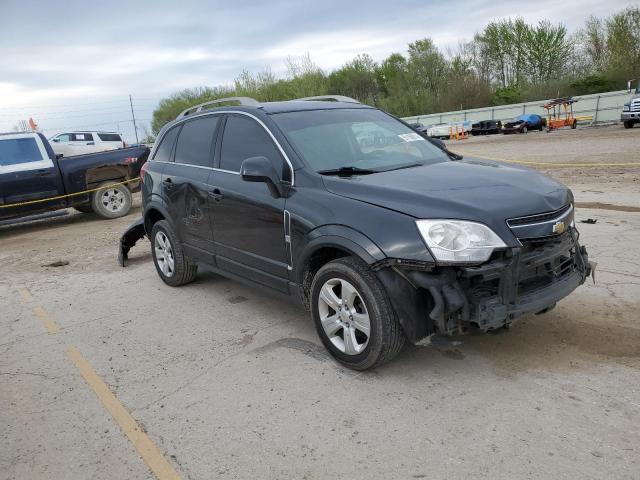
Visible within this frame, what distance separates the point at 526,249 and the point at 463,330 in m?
0.61

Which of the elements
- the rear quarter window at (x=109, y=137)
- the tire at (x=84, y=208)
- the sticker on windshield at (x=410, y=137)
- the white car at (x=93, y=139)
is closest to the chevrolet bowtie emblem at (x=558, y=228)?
the sticker on windshield at (x=410, y=137)

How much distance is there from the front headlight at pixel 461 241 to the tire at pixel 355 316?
431 mm

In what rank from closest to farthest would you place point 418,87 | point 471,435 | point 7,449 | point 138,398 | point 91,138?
point 471,435, point 7,449, point 138,398, point 91,138, point 418,87

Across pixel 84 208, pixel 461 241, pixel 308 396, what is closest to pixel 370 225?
pixel 461 241

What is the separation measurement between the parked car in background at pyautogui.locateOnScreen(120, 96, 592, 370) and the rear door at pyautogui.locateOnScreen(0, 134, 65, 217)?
713cm

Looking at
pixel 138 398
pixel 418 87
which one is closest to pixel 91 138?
pixel 138 398

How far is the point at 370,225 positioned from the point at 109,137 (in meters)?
25.2

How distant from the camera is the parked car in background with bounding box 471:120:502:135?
38.4 meters

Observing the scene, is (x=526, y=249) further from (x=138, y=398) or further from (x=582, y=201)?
(x=582, y=201)

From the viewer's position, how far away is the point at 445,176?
12.1ft

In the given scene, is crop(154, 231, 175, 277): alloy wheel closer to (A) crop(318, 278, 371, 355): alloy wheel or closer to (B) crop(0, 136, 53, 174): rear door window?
(A) crop(318, 278, 371, 355): alloy wheel

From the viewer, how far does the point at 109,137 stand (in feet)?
84.3

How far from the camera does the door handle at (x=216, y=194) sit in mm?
4609

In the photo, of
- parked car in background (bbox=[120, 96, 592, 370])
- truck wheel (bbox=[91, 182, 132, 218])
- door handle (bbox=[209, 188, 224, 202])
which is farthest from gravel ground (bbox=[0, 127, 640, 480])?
truck wheel (bbox=[91, 182, 132, 218])
